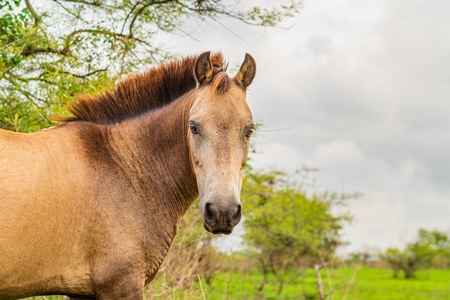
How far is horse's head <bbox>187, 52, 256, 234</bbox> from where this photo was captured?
12.7ft

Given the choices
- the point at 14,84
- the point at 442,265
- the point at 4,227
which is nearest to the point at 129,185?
the point at 4,227

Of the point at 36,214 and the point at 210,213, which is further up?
the point at 210,213

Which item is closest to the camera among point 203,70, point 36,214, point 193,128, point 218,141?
point 36,214

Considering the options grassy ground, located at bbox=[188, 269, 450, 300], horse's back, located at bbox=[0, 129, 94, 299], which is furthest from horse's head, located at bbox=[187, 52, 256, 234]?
grassy ground, located at bbox=[188, 269, 450, 300]

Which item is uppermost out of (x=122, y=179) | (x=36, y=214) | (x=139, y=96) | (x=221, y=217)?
(x=139, y=96)

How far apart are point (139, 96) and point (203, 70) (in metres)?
0.67

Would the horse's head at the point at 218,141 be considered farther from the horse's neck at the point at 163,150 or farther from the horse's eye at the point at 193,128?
the horse's neck at the point at 163,150

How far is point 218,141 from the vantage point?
13.6 ft

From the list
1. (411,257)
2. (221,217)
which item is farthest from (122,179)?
(411,257)

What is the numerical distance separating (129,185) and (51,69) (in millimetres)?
4045

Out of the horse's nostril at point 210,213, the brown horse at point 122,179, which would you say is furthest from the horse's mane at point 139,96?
the horse's nostril at point 210,213

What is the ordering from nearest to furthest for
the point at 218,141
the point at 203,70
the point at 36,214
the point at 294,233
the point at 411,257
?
the point at 36,214, the point at 218,141, the point at 203,70, the point at 294,233, the point at 411,257

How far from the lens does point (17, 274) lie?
12.5ft

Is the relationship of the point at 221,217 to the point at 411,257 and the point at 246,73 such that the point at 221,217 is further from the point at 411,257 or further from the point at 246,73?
the point at 411,257
